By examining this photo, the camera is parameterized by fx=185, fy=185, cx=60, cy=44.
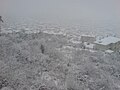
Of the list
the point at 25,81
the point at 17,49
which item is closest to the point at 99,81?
the point at 25,81

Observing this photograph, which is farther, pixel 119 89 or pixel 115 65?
pixel 115 65

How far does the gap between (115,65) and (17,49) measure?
29.1 ft

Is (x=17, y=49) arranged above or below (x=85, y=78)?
above

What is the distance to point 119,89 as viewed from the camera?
39.0ft

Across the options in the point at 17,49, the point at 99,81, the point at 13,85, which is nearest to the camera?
the point at 13,85

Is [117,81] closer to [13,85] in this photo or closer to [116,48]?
[13,85]

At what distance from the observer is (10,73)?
9188mm

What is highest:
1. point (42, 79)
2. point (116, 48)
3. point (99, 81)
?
point (42, 79)

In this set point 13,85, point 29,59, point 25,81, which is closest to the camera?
point 13,85

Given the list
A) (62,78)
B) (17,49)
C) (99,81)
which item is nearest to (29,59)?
(17,49)

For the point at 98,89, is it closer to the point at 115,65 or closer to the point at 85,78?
the point at 85,78

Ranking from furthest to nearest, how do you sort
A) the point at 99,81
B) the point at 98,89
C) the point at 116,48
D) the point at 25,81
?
the point at 116,48 → the point at 99,81 → the point at 98,89 → the point at 25,81

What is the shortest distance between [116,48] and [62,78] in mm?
16854

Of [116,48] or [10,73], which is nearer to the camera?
[10,73]
